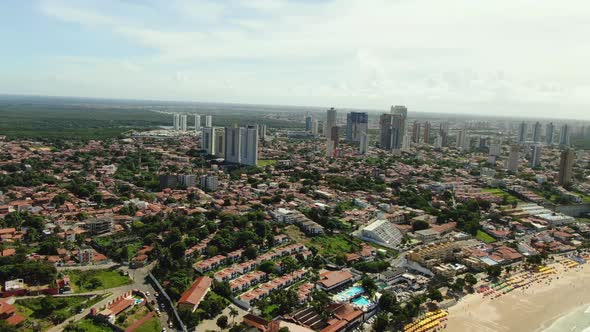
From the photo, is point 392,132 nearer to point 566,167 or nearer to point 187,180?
point 566,167

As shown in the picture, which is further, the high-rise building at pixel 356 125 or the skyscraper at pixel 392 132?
the high-rise building at pixel 356 125

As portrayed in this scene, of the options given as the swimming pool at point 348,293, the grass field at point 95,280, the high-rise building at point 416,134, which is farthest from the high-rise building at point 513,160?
the grass field at point 95,280

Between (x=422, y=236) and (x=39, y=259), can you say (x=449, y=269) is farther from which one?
(x=39, y=259)

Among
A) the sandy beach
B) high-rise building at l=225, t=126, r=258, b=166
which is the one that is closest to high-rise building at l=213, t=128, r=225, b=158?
high-rise building at l=225, t=126, r=258, b=166

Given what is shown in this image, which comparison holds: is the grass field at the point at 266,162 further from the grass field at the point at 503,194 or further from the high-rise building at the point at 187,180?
the grass field at the point at 503,194

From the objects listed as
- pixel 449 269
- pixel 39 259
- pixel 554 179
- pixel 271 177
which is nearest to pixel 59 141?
pixel 271 177

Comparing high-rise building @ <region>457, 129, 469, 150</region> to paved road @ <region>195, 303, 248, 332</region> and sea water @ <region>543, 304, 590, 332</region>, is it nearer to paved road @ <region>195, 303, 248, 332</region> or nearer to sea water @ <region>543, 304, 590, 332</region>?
sea water @ <region>543, 304, 590, 332</region>

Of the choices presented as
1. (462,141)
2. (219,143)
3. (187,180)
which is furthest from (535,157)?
(187,180)
